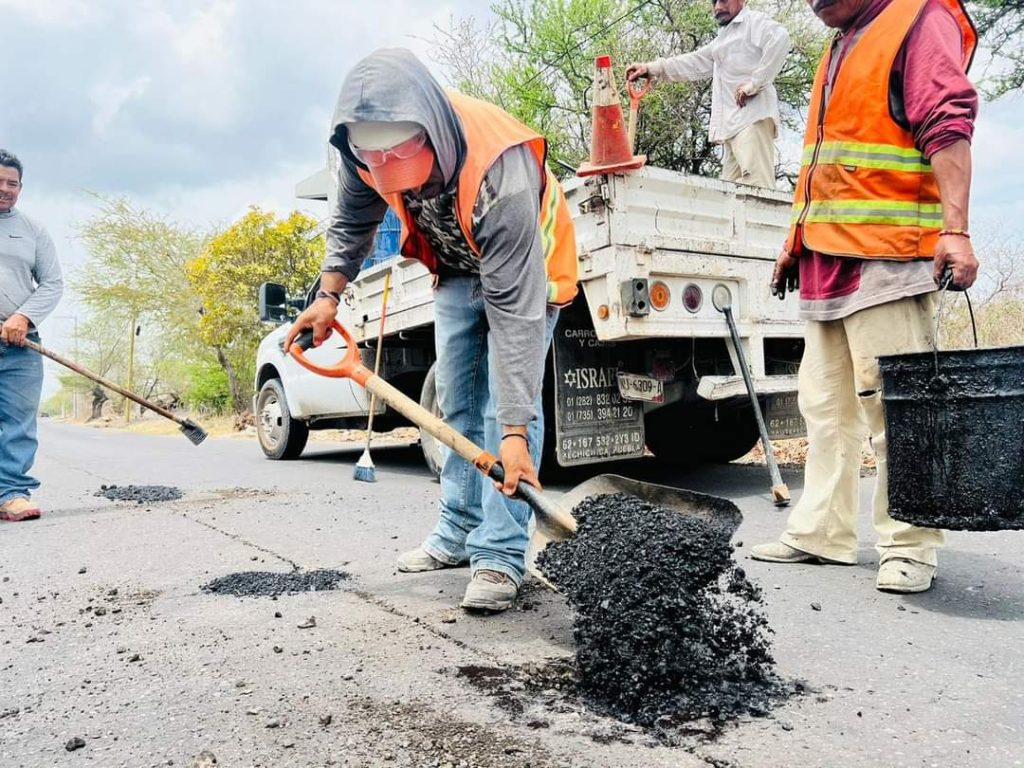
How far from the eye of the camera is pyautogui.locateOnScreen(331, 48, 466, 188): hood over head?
2.18 m

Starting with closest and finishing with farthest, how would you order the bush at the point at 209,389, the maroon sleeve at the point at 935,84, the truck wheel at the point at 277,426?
the maroon sleeve at the point at 935,84
the truck wheel at the point at 277,426
the bush at the point at 209,389

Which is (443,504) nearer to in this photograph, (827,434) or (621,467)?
(827,434)

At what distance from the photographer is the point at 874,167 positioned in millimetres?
2744

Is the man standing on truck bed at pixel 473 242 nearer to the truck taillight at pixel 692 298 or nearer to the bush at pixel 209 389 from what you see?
the truck taillight at pixel 692 298

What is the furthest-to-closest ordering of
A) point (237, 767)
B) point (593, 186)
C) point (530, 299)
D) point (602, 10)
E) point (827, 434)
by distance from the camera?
point (602, 10), point (593, 186), point (827, 434), point (530, 299), point (237, 767)

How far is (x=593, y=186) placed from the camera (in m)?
4.27

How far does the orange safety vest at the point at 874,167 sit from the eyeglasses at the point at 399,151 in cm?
151

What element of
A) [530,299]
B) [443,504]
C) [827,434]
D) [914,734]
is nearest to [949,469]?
[827,434]

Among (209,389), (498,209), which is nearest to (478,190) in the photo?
(498,209)

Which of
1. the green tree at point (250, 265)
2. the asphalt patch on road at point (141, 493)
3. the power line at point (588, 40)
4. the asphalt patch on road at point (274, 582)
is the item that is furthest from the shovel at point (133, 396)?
the green tree at point (250, 265)

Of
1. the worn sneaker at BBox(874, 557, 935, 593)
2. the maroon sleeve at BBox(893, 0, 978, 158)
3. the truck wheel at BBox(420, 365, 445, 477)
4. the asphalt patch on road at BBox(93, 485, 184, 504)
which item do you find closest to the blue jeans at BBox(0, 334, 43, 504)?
the asphalt patch on road at BBox(93, 485, 184, 504)

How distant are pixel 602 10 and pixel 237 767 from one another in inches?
505

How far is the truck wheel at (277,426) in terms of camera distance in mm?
8195

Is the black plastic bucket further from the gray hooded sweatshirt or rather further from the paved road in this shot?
the gray hooded sweatshirt
